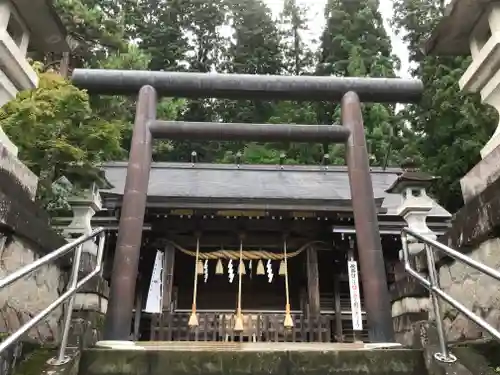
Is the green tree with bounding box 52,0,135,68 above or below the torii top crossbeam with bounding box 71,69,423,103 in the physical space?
above

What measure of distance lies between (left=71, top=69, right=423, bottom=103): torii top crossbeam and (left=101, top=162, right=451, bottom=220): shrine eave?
11.9ft

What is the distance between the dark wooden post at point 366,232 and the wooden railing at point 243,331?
13.8 ft

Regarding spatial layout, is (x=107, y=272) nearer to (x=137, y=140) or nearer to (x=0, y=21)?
(x=137, y=140)

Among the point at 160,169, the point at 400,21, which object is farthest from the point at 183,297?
the point at 400,21

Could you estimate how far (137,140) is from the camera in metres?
5.73

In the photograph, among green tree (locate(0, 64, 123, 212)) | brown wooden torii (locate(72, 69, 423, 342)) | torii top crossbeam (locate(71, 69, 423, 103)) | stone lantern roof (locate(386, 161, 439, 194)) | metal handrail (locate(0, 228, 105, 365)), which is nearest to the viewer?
metal handrail (locate(0, 228, 105, 365))

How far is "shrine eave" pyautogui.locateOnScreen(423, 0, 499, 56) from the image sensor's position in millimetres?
3934

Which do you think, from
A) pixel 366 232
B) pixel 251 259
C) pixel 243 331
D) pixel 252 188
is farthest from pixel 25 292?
pixel 252 188

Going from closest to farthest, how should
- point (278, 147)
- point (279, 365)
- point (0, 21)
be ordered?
point (279, 365), point (0, 21), point (278, 147)

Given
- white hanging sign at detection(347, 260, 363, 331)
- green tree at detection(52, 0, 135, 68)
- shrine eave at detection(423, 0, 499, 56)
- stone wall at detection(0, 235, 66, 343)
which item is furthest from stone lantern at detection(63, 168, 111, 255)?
green tree at detection(52, 0, 135, 68)

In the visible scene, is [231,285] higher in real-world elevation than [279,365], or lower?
higher

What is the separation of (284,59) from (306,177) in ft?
58.8

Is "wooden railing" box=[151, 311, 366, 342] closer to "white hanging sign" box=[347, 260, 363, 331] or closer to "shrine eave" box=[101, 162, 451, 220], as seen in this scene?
"white hanging sign" box=[347, 260, 363, 331]

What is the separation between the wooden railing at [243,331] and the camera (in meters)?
8.99
